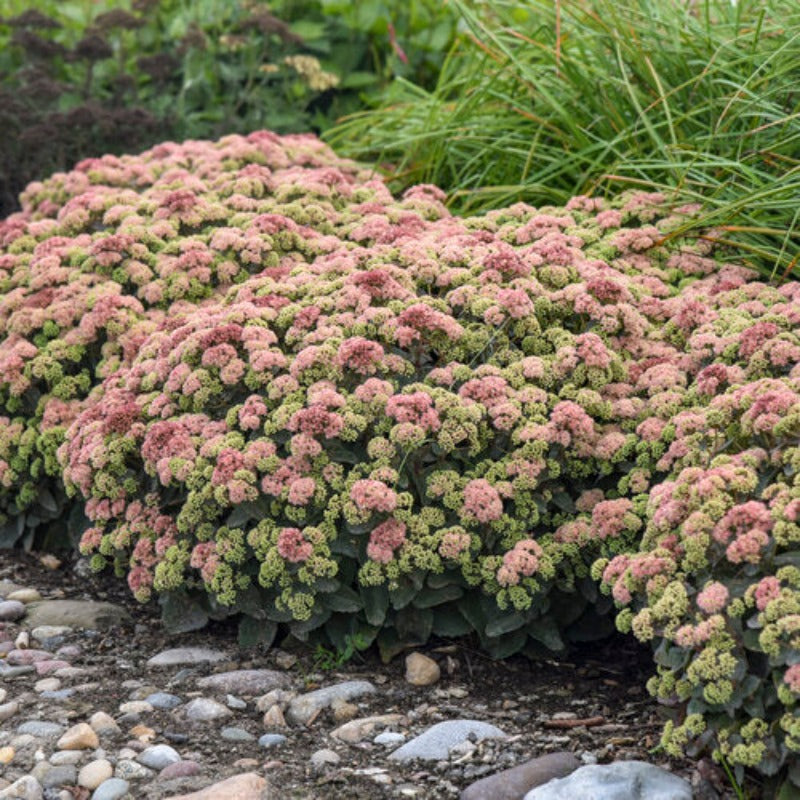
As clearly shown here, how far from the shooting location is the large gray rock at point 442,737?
3105 millimetres

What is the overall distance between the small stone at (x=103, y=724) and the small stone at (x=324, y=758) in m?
0.55

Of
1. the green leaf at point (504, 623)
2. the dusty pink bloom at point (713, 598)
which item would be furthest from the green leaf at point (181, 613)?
the dusty pink bloom at point (713, 598)

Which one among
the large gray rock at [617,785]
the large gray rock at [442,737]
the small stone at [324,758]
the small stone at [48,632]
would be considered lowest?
the small stone at [48,632]

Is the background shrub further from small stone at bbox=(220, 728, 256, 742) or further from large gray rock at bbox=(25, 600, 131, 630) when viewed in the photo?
small stone at bbox=(220, 728, 256, 742)

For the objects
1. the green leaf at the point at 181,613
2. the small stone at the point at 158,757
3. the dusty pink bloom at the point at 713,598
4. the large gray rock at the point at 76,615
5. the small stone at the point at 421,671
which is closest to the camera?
the dusty pink bloom at the point at 713,598

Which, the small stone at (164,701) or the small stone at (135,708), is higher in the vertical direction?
the small stone at (164,701)

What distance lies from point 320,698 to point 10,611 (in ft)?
4.19

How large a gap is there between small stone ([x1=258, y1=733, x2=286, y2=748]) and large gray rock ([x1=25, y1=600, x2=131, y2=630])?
0.97 meters

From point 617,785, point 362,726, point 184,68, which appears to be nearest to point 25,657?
point 362,726

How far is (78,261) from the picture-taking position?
468 cm

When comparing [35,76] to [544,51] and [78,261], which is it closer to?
[78,261]

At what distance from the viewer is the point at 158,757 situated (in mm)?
3096

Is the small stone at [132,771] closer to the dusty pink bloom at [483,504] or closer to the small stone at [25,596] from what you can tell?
the dusty pink bloom at [483,504]

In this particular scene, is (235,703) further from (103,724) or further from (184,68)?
(184,68)
